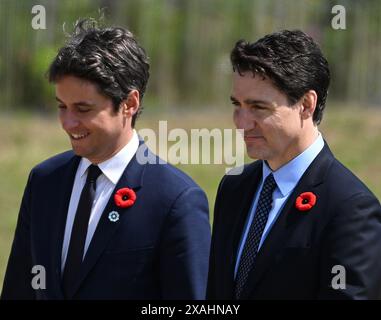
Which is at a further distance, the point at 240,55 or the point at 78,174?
the point at 78,174

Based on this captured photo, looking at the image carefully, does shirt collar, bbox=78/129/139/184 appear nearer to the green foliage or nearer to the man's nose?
the man's nose

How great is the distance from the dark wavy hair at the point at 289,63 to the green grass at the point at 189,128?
642cm

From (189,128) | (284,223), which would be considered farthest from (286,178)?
Result: (189,128)

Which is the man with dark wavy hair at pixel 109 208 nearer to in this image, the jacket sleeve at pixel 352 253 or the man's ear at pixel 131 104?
the man's ear at pixel 131 104

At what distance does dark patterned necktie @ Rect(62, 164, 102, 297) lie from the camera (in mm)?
3029

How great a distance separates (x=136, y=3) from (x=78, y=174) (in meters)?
11.3

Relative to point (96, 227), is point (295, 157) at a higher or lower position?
higher

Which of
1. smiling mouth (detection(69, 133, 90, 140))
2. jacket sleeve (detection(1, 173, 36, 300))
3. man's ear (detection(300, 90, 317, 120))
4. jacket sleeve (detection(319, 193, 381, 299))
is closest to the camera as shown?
jacket sleeve (detection(319, 193, 381, 299))

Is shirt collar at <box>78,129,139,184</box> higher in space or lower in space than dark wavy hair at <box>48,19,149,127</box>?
lower

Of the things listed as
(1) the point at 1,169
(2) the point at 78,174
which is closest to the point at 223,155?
(1) the point at 1,169

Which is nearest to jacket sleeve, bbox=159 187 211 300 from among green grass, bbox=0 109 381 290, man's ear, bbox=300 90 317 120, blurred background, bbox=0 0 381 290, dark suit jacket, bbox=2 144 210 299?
dark suit jacket, bbox=2 144 210 299
